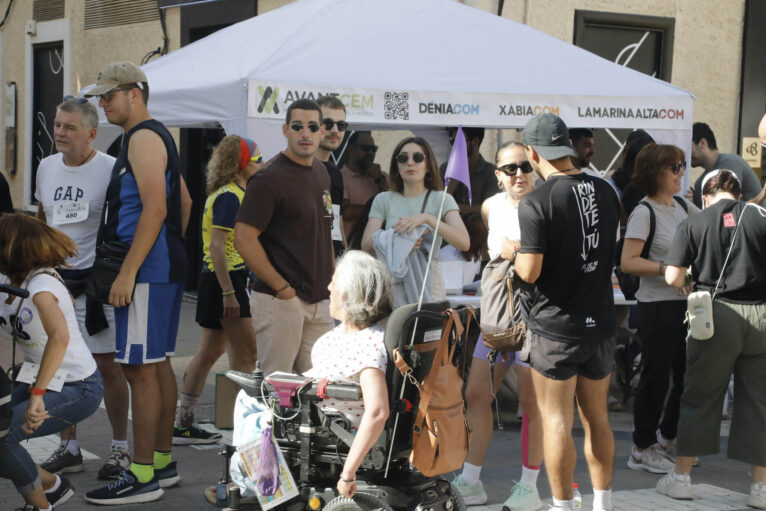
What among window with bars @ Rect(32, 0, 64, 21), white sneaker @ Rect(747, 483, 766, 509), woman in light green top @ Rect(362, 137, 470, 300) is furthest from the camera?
window with bars @ Rect(32, 0, 64, 21)

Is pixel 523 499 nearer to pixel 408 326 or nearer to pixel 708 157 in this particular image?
pixel 408 326

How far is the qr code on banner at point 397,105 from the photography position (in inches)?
277

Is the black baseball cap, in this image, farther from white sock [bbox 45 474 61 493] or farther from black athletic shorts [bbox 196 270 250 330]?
white sock [bbox 45 474 61 493]

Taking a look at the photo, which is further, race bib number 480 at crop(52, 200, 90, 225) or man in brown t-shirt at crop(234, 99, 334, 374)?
race bib number 480 at crop(52, 200, 90, 225)

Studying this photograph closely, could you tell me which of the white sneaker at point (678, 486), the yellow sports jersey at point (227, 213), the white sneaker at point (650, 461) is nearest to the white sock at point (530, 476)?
the white sneaker at point (678, 486)

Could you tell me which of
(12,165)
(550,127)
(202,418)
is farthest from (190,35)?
(550,127)

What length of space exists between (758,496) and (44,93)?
45.3 feet

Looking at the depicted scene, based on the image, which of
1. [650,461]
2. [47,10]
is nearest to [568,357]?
[650,461]

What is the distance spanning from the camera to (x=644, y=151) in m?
5.87

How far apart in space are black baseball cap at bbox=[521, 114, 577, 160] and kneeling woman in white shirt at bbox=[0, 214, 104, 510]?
2.10 m

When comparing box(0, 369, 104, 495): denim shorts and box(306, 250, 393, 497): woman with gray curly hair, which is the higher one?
box(306, 250, 393, 497): woman with gray curly hair

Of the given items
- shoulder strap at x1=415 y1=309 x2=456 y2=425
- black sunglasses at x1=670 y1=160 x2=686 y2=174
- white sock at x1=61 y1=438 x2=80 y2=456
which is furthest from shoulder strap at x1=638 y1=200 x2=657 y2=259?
white sock at x1=61 y1=438 x2=80 y2=456

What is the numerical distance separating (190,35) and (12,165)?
5.61 m

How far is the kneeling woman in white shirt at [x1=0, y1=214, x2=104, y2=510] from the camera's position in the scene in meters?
4.26
